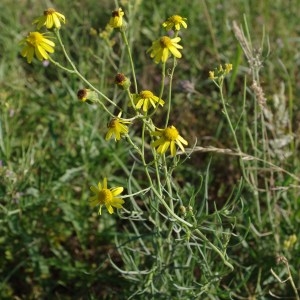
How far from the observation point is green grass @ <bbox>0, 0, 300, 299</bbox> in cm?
180

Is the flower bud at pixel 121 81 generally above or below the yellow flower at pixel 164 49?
below

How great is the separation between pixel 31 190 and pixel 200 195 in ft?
2.04

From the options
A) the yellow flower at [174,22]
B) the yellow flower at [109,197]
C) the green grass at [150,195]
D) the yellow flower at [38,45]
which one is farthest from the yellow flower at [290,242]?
the yellow flower at [38,45]

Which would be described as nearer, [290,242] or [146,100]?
[146,100]

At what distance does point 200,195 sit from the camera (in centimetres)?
225

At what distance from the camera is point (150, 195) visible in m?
1.77

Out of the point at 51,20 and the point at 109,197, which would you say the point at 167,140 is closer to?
the point at 109,197

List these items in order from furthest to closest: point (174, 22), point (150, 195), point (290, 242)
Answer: point (290, 242)
point (150, 195)
point (174, 22)

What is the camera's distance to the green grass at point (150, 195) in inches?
70.7

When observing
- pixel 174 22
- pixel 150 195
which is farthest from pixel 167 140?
pixel 150 195

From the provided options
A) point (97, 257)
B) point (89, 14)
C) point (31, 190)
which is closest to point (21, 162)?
point (31, 190)

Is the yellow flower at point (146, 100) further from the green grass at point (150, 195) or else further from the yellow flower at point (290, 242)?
the yellow flower at point (290, 242)

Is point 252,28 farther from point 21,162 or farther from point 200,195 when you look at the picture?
point 21,162

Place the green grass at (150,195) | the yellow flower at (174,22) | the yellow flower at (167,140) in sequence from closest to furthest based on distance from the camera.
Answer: the yellow flower at (167,140), the yellow flower at (174,22), the green grass at (150,195)
